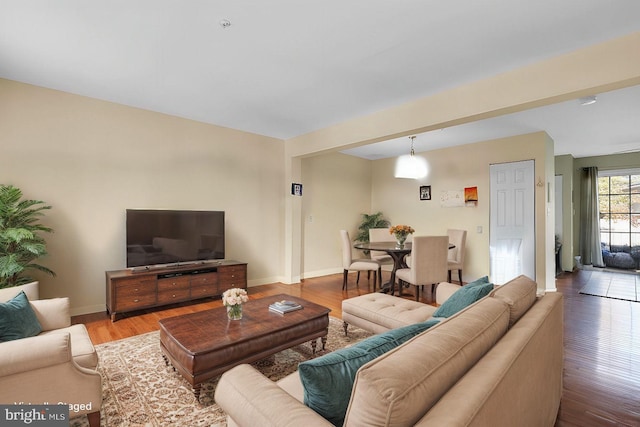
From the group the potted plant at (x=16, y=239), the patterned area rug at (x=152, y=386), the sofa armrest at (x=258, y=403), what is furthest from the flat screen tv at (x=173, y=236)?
the sofa armrest at (x=258, y=403)

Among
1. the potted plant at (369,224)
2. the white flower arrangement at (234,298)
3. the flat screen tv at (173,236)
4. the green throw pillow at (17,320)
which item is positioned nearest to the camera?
the green throw pillow at (17,320)

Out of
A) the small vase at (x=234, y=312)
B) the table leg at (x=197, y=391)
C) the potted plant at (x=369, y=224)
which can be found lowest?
the table leg at (x=197, y=391)

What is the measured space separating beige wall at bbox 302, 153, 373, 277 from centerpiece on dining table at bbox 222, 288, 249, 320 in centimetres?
365

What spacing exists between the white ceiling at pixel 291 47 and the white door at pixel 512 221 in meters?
1.28

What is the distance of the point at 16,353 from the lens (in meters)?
1.50

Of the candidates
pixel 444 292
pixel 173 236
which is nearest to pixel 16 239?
pixel 173 236

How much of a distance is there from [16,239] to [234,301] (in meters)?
2.25

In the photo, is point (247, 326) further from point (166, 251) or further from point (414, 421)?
point (166, 251)

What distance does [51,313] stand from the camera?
2.30 m

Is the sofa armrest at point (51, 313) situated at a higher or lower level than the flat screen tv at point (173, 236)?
lower

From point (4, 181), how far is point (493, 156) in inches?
273

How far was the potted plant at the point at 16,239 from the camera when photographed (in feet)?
9.52

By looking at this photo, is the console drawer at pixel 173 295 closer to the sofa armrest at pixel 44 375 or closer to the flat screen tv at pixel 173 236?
the flat screen tv at pixel 173 236

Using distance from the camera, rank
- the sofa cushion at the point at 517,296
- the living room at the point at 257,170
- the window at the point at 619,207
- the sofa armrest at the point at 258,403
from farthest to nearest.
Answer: the window at the point at 619,207, the living room at the point at 257,170, the sofa cushion at the point at 517,296, the sofa armrest at the point at 258,403
